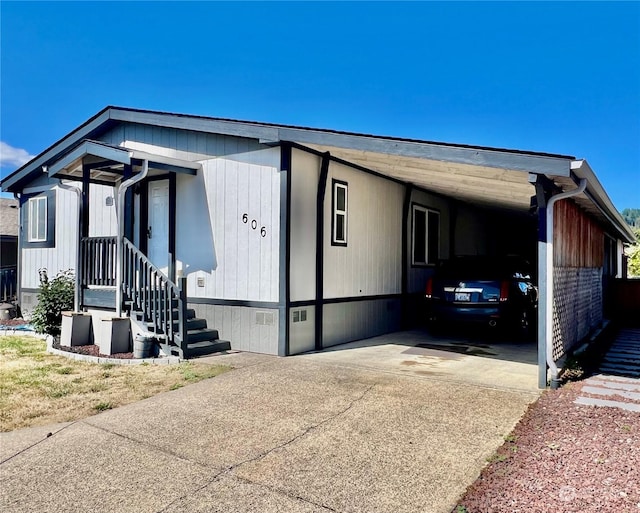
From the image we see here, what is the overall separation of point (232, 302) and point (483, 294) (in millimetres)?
4243

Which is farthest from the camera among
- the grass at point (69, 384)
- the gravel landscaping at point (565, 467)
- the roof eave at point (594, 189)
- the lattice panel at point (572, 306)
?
the lattice panel at point (572, 306)

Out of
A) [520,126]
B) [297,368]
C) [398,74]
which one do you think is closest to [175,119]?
[297,368]

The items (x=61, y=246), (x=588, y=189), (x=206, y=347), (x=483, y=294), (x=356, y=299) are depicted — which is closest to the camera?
(x=588, y=189)

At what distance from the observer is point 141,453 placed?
3359 mm

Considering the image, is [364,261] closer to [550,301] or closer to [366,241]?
[366,241]

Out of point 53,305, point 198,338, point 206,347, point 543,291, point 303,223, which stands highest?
point 303,223

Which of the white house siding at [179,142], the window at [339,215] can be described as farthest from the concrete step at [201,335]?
the white house siding at [179,142]

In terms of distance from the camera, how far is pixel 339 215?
7988mm

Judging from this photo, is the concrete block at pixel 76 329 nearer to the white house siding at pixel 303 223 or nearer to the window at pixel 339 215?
the white house siding at pixel 303 223

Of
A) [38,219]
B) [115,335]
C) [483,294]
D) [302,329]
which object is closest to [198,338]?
[115,335]

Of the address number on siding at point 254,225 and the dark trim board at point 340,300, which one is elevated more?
the address number on siding at point 254,225

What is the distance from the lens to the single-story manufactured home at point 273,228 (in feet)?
19.7

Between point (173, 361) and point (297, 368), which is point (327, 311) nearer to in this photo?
point (297, 368)

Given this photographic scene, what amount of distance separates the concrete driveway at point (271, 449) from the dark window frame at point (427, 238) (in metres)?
5.51
